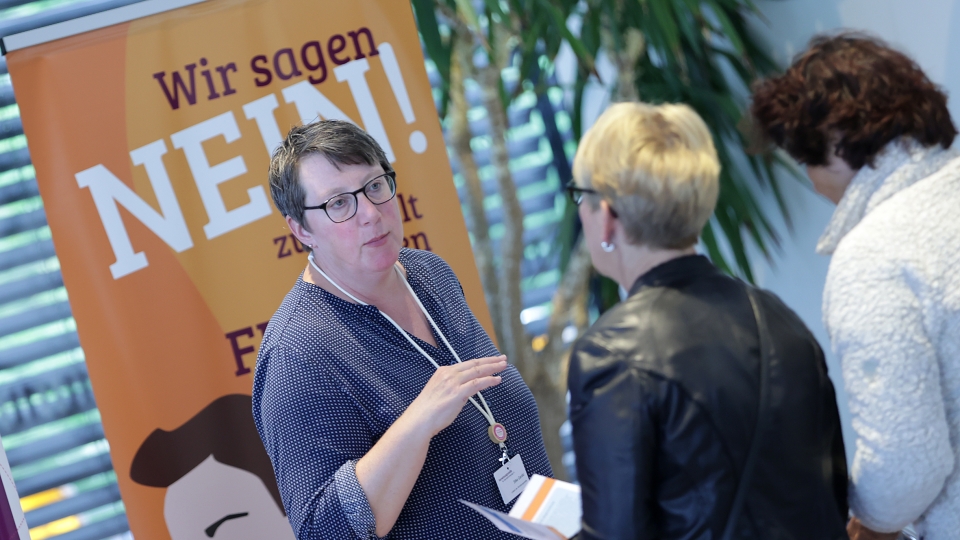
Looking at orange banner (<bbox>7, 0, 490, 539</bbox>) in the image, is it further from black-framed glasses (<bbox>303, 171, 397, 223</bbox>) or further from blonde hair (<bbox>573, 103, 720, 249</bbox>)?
blonde hair (<bbox>573, 103, 720, 249</bbox>)

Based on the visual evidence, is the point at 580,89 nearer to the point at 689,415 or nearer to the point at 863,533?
the point at 863,533

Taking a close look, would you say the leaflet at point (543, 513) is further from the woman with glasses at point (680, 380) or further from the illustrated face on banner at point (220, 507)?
the illustrated face on banner at point (220, 507)

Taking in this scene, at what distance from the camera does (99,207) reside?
7.13 feet

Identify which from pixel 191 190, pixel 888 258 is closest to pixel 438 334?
pixel 888 258

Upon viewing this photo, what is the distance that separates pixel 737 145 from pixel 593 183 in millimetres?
2263

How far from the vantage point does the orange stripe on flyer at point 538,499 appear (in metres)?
1.26

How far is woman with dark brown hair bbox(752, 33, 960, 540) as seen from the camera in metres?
1.17

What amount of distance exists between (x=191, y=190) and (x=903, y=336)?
1.81 metres

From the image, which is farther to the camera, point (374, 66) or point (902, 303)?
point (374, 66)

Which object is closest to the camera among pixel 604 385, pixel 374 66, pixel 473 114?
pixel 604 385

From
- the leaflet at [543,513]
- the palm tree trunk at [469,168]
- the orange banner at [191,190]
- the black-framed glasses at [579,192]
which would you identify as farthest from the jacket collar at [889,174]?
the palm tree trunk at [469,168]

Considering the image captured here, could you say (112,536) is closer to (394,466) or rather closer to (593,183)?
(394,466)

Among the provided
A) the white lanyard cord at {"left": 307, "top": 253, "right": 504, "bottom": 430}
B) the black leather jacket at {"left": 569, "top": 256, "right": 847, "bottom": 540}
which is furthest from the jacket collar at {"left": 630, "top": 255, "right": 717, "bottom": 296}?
the white lanyard cord at {"left": 307, "top": 253, "right": 504, "bottom": 430}

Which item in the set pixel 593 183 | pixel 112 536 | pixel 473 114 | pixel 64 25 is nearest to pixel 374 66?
pixel 64 25
